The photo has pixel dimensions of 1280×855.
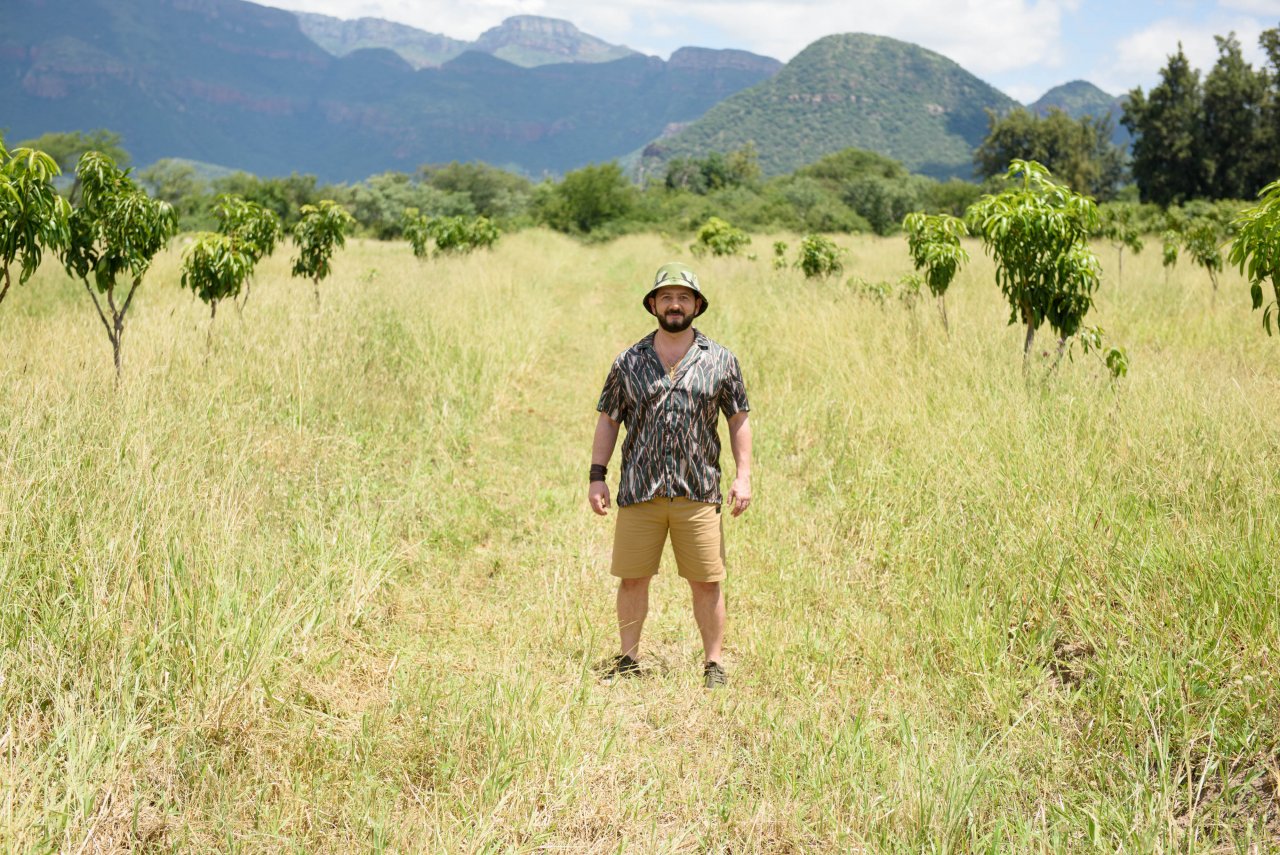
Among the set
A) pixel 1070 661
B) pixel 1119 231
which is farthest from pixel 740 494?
pixel 1119 231

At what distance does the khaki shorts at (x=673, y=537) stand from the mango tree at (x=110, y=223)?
5.36 metres

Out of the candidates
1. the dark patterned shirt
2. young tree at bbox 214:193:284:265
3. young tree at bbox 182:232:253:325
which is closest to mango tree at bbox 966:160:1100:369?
the dark patterned shirt

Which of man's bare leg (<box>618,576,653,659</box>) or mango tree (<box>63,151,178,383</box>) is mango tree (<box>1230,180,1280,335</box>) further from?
mango tree (<box>63,151,178,383</box>)

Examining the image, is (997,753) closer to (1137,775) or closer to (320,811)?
(1137,775)

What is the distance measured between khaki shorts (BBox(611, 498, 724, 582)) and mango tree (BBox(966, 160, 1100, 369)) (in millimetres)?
4079

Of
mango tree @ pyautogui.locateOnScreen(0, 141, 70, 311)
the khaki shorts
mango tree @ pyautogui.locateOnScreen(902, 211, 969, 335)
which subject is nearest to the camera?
the khaki shorts

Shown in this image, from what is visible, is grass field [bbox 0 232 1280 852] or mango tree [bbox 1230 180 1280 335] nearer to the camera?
grass field [bbox 0 232 1280 852]

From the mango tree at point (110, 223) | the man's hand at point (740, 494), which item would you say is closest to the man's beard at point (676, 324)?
the man's hand at point (740, 494)

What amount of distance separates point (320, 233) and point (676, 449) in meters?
10.8

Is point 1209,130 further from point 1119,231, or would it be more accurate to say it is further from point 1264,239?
point 1264,239

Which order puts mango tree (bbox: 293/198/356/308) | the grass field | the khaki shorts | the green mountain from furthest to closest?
the green mountain
mango tree (bbox: 293/198/356/308)
the khaki shorts
the grass field

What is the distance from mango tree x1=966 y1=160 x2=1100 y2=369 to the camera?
20.9 ft

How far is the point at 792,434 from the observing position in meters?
6.97

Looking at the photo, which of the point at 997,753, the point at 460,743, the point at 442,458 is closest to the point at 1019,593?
the point at 997,753
